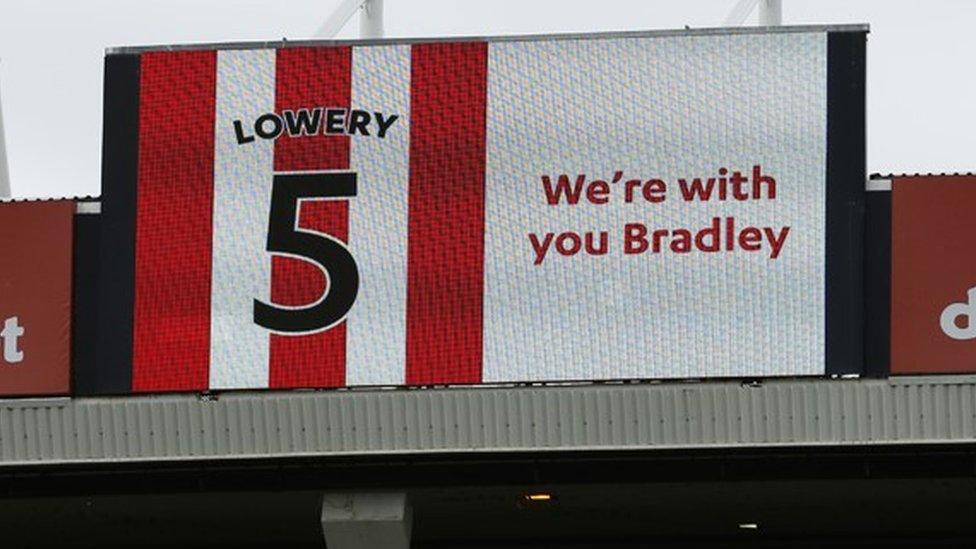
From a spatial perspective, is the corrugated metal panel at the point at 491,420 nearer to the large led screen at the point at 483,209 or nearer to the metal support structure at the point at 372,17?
the large led screen at the point at 483,209

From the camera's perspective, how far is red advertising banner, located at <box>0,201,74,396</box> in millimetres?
33844

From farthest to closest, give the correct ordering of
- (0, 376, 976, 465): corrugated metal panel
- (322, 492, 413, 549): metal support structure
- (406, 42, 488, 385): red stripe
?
(322, 492, 413, 549): metal support structure < (406, 42, 488, 385): red stripe < (0, 376, 976, 465): corrugated metal panel

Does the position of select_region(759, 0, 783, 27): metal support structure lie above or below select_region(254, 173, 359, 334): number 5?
above

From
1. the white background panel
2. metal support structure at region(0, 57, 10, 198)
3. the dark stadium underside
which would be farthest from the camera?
metal support structure at region(0, 57, 10, 198)

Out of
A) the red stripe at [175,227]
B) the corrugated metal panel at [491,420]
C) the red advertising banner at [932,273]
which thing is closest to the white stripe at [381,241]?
the corrugated metal panel at [491,420]

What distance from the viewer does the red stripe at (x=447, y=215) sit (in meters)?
33.4

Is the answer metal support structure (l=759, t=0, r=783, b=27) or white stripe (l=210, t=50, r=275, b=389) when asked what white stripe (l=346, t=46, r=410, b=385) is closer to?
white stripe (l=210, t=50, r=275, b=389)

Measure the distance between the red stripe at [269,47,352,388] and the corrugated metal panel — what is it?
14.6 inches

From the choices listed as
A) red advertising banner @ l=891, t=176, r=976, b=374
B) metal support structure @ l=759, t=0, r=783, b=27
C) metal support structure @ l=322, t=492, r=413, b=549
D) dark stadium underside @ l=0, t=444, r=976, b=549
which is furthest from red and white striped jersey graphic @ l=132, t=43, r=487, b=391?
red advertising banner @ l=891, t=176, r=976, b=374

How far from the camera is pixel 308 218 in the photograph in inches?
1330

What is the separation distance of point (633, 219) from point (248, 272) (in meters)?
4.95

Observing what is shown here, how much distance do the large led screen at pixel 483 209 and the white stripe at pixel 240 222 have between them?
3 cm

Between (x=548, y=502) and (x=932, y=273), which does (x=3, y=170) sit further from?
(x=932, y=273)

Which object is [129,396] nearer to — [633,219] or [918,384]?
[633,219]
